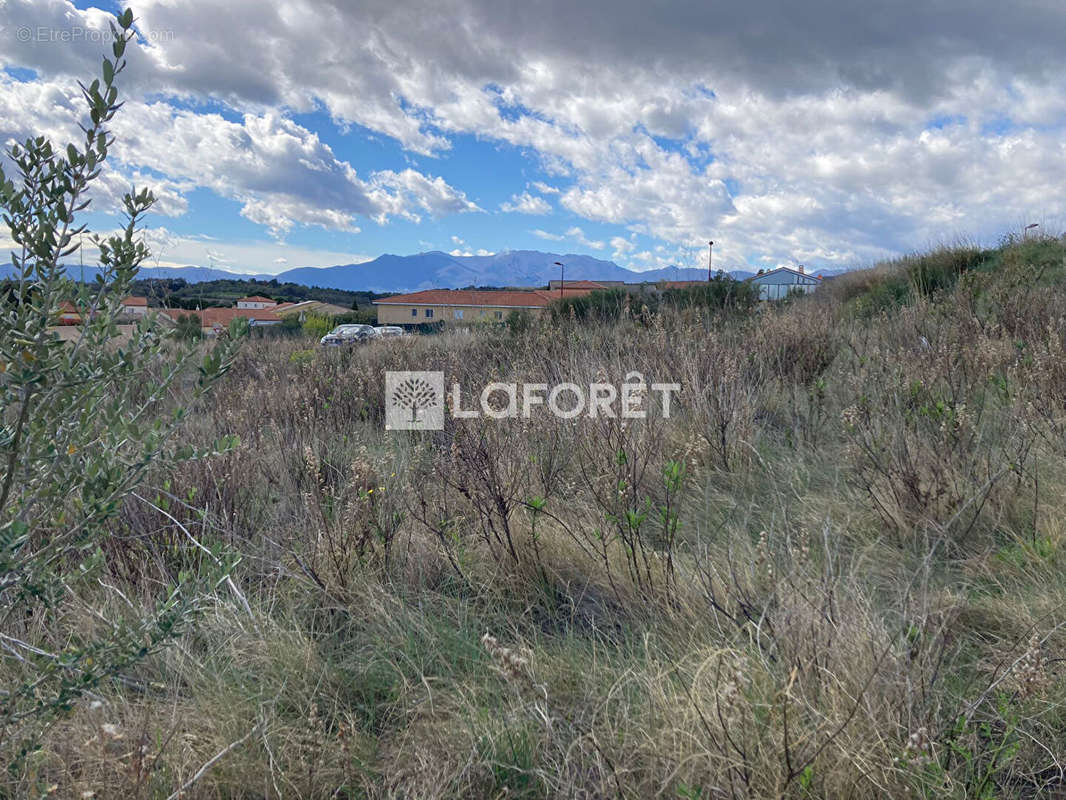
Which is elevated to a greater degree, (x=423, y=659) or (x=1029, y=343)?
(x=1029, y=343)

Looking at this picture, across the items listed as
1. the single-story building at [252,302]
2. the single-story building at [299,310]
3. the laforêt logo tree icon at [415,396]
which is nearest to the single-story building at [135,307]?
the single-story building at [252,302]

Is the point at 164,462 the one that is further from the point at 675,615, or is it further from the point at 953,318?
the point at 953,318

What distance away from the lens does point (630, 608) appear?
1974 millimetres

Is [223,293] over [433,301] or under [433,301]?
under

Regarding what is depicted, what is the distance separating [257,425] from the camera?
4.27 metres

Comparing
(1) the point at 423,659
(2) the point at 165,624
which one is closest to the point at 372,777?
(1) the point at 423,659

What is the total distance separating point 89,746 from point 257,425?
3.07 meters

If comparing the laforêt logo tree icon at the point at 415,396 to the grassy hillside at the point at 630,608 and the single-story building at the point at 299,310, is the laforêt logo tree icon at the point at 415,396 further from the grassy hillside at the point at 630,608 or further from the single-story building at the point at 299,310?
the single-story building at the point at 299,310

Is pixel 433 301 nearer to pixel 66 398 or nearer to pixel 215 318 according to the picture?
pixel 215 318

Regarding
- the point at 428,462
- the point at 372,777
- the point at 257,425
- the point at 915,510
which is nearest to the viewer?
the point at 372,777

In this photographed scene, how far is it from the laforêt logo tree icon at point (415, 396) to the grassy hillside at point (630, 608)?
595 mm

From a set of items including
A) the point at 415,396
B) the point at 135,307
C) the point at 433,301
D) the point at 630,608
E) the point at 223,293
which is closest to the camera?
the point at 135,307

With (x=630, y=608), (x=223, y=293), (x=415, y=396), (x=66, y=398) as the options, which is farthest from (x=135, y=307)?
(x=223, y=293)

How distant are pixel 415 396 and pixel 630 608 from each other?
326cm
